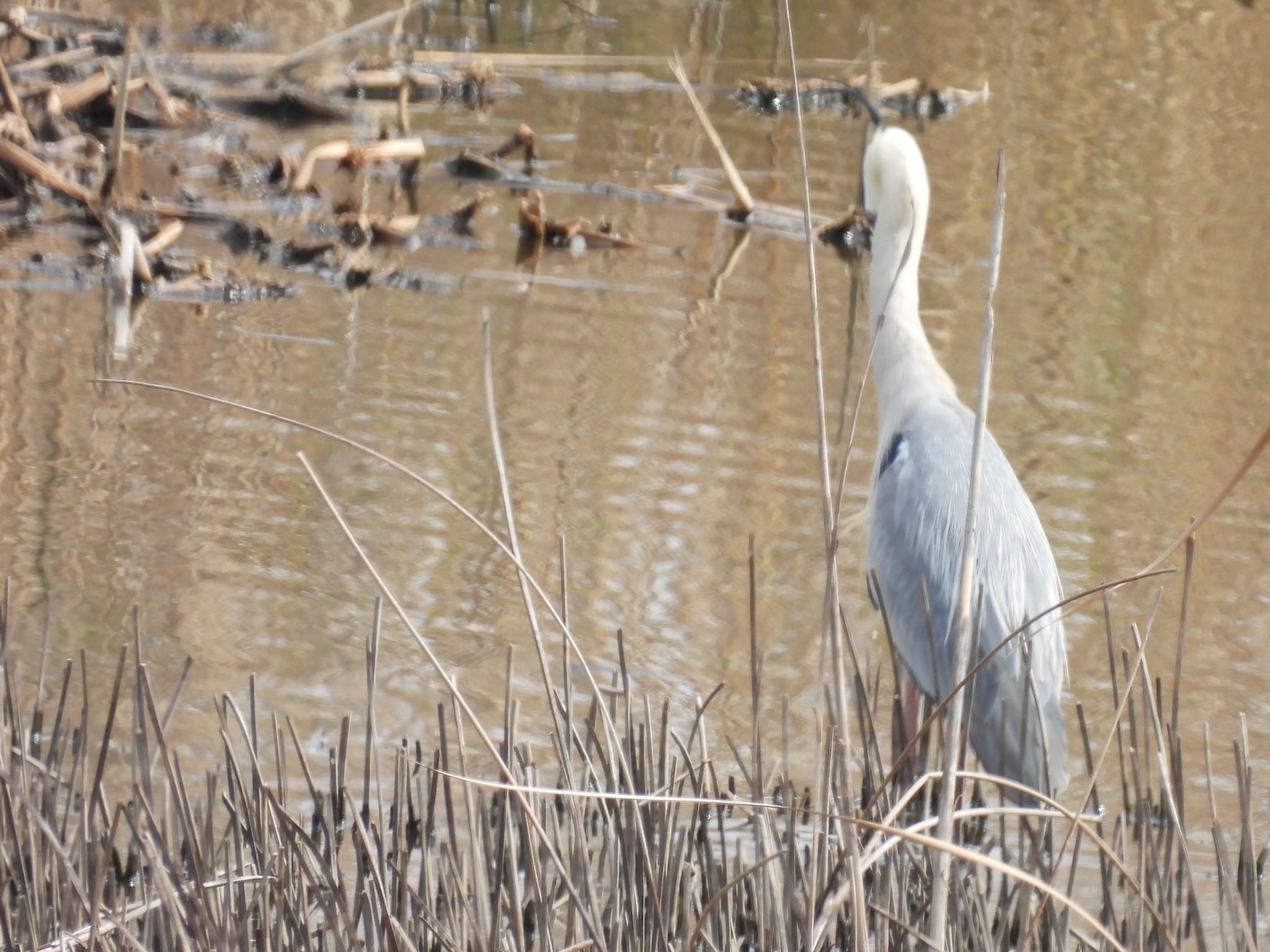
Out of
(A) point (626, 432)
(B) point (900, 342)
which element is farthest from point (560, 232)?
(B) point (900, 342)

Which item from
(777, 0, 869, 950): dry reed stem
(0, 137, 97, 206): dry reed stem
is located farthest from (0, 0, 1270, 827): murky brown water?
(777, 0, 869, 950): dry reed stem

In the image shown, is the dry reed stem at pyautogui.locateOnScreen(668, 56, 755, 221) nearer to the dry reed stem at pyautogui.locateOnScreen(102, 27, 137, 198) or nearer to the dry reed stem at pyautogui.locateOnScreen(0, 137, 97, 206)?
the dry reed stem at pyautogui.locateOnScreen(102, 27, 137, 198)

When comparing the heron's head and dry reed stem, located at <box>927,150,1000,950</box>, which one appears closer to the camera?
dry reed stem, located at <box>927,150,1000,950</box>

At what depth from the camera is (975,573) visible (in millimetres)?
4227

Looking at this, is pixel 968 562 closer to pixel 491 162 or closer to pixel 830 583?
pixel 830 583

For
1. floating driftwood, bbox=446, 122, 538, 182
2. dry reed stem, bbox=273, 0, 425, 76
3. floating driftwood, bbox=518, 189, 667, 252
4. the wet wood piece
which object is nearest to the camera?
floating driftwood, bbox=518, 189, 667, 252

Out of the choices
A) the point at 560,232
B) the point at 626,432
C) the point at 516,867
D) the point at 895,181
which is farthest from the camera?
the point at 560,232

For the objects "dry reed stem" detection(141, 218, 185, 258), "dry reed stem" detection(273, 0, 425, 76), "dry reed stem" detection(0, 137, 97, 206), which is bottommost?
"dry reed stem" detection(141, 218, 185, 258)

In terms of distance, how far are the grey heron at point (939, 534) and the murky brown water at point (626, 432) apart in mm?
443

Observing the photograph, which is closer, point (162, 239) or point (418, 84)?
point (162, 239)

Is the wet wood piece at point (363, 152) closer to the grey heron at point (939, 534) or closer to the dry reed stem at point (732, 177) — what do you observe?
the dry reed stem at point (732, 177)

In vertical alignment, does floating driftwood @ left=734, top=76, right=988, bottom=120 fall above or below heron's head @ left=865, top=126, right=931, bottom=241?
above

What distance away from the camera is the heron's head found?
4.93 metres

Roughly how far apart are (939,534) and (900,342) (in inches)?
28.6
